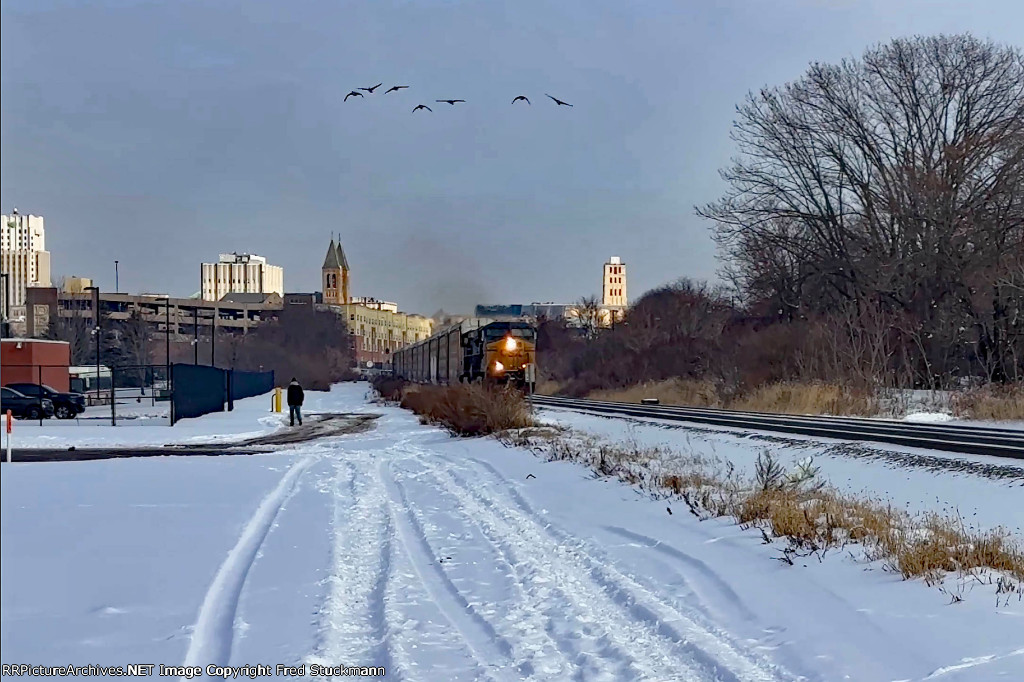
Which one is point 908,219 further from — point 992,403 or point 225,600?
point 225,600

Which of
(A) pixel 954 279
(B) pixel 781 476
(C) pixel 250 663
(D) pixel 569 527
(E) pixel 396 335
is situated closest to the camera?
(C) pixel 250 663

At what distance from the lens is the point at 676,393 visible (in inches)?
1801

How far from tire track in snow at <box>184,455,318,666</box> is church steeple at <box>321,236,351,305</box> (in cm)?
11415

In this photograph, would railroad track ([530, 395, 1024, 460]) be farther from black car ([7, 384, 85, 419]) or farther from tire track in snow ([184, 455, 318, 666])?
black car ([7, 384, 85, 419])

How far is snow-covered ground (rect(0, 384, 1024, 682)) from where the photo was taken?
605 cm

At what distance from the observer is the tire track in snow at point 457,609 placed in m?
6.23

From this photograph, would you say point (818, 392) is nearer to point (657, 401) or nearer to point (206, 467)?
point (657, 401)

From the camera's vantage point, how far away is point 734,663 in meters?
6.04

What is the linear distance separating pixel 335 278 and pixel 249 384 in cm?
6491

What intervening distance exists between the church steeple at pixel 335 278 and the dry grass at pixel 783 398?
273 feet

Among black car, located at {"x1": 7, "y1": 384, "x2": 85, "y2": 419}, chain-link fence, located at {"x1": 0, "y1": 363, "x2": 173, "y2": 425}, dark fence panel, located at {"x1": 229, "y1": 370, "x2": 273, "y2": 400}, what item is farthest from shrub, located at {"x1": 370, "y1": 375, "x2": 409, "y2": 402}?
black car, located at {"x1": 7, "y1": 384, "x2": 85, "y2": 419}

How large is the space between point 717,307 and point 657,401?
35263 millimetres

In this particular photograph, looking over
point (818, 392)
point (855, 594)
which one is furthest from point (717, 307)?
point (855, 594)

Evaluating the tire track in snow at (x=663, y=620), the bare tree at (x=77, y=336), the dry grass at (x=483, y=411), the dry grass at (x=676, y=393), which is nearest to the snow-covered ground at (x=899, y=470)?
the tire track in snow at (x=663, y=620)
